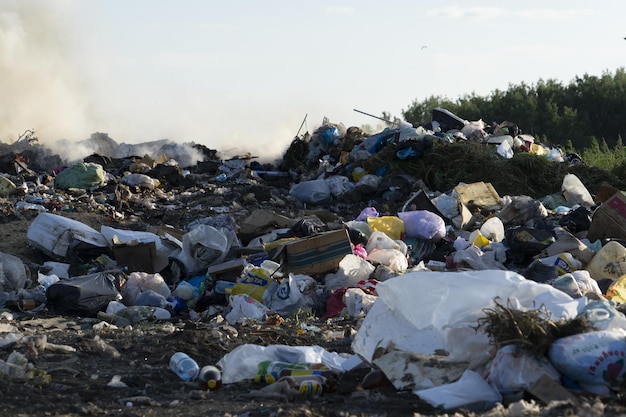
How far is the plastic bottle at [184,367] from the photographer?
13.9 feet

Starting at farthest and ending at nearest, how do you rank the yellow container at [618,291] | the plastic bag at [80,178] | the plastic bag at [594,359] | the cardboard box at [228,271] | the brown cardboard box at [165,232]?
the plastic bag at [80,178] → the brown cardboard box at [165,232] → the cardboard box at [228,271] → the yellow container at [618,291] → the plastic bag at [594,359]

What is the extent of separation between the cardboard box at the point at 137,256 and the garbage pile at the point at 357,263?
2cm

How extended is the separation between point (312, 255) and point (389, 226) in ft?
4.83

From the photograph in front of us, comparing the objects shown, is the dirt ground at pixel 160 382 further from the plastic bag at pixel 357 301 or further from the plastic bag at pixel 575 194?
the plastic bag at pixel 575 194

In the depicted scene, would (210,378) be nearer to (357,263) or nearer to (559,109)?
(357,263)

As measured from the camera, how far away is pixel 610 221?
8273mm

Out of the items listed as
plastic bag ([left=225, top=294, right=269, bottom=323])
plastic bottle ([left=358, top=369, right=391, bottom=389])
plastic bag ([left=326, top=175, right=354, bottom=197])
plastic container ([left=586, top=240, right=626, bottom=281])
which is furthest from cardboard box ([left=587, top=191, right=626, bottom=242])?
plastic bottle ([left=358, top=369, right=391, bottom=389])

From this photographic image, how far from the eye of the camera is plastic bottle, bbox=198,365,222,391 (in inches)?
160

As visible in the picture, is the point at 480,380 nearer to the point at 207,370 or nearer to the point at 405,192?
the point at 207,370

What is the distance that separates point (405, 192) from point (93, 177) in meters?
4.52

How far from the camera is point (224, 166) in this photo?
1564 centimetres

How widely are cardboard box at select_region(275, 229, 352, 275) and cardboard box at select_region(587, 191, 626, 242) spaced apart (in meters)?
2.68

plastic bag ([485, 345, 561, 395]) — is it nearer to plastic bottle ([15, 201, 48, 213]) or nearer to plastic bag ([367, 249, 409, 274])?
plastic bag ([367, 249, 409, 274])

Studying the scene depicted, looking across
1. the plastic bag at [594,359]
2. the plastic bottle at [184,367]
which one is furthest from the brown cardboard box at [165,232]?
the plastic bag at [594,359]
